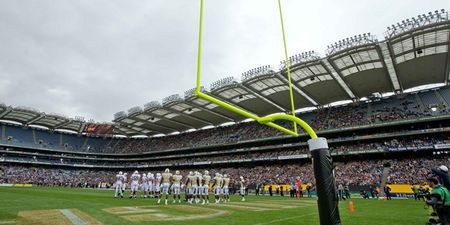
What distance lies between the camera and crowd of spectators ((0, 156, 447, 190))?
1220 inches

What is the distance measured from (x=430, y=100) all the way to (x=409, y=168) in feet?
35.6

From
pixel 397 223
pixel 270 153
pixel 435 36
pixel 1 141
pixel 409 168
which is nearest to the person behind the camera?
pixel 397 223

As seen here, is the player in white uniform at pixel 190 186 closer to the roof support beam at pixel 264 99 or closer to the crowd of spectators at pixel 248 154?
the roof support beam at pixel 264 99

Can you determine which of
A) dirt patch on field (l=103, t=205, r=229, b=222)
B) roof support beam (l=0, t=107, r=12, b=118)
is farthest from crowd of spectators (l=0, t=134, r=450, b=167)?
dirt patch on field (l=103, t=205, r=229, b=222)

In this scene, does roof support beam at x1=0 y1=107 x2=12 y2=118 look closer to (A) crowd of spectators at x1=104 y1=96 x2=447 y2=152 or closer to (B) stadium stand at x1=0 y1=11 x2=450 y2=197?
(B) stadium stand at x1=0 y1=11 x2=450 y2=197

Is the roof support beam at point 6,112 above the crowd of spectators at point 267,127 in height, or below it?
above

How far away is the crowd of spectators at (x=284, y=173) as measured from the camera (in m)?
31.0

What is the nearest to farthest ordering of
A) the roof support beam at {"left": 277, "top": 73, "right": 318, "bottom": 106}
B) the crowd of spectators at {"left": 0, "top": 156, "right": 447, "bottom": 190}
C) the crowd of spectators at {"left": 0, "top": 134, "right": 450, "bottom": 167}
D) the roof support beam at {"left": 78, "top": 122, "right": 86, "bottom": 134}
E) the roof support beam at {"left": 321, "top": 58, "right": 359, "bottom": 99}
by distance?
the roof support beam at {"left": 321, "top": 58, "right": 359, "bottom": 99} → the crowd of spectators at {"left": 0, "top": 156, "right": 447, "bottom": 190} → the roof support beam at {"left": 277, "top": 73, "right": 318, "bottom": 106} → the crowd of spectators at {"left": 0, "top": 134, "right": 450, "bottom": 167} → the roof support beam at {"left": 78, "top": 122, "right": 86, "bottom": 134}

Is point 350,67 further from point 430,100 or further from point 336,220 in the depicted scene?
point 336,220

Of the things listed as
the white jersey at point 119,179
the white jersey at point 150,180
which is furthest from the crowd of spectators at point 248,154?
the white jersey at point 119,179

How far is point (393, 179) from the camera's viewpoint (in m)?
29.9

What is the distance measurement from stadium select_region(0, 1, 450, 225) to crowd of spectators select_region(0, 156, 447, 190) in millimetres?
214

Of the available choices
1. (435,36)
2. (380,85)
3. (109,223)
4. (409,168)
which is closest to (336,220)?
(109,223)

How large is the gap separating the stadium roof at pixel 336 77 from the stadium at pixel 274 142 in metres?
0.14
